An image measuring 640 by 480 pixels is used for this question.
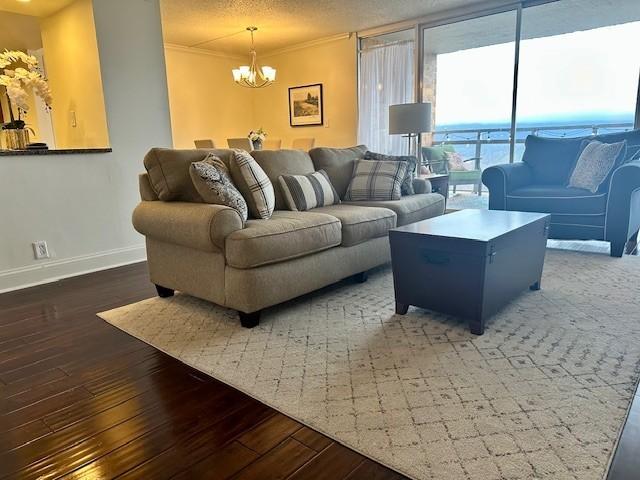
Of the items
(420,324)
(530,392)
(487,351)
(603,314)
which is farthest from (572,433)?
(603,314)

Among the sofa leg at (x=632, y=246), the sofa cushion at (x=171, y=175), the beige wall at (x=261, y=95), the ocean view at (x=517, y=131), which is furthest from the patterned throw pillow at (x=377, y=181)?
the beige wall at (x=261, y=95)

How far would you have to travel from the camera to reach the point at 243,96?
7566 mm

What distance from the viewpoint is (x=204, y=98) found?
7000 millimetres

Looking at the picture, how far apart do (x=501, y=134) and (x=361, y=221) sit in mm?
3275

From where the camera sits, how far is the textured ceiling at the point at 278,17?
472cm

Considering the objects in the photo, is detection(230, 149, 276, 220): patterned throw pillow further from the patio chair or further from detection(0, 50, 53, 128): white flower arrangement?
the patio chair

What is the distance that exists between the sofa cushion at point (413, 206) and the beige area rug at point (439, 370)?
710 mm

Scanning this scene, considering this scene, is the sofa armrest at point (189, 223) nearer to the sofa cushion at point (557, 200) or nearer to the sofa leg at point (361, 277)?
the sofa leg at point (361, 277)

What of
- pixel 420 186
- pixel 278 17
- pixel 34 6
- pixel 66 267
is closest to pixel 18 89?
pixel 34 6

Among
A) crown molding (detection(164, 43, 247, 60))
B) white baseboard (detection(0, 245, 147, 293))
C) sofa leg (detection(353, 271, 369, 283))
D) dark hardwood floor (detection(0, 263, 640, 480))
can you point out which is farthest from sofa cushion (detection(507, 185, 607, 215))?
crown molding (detection(164, 43, 247, 60))

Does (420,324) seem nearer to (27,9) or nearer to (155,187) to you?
(155,187)

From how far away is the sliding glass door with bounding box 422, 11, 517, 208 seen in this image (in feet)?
16.9

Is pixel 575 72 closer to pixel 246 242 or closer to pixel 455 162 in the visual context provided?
pixel 455 162

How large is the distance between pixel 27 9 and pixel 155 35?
1.16 m
